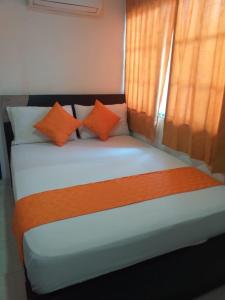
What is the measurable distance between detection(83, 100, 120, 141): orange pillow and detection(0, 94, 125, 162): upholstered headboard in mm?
264

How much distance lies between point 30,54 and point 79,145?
4.13ft

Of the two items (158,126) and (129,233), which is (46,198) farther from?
(158,126)

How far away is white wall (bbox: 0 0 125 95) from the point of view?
2.61 m

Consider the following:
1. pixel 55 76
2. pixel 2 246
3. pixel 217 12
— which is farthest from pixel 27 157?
pixel 217 12

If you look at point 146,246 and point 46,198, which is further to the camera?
point 46,198

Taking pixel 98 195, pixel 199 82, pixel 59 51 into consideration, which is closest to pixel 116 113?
pixel 59 51

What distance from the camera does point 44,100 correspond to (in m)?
2.82

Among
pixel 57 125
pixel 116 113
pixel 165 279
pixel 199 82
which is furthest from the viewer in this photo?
pixel 116 113

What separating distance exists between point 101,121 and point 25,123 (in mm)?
868

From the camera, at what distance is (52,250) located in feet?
3.36

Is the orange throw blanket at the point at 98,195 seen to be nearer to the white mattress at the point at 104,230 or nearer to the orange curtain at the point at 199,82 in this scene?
the white mattress at the point at 104,230

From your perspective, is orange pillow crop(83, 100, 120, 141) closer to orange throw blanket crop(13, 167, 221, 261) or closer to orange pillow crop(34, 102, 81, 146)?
orange pillow crop(34, 102, 81, 146)

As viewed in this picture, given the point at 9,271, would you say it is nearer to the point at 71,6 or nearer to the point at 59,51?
the point at 59,51

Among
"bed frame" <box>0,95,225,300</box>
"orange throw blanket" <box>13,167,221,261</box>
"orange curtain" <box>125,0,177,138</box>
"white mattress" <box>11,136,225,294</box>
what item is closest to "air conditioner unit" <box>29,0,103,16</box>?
"orange curtain" <box>125,0,177,138</box>
